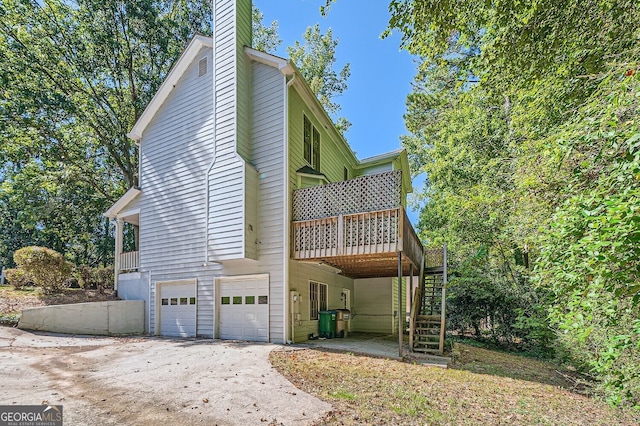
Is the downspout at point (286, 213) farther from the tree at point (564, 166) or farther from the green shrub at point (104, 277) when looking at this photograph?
the green shrub at point (104, 277)

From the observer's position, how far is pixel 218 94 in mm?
11328

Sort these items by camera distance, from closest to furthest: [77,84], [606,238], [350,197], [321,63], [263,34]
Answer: [606,238]
[350,197]
[77,84]
[263,34]
[321,63]

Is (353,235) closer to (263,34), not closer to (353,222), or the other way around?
(353,222)

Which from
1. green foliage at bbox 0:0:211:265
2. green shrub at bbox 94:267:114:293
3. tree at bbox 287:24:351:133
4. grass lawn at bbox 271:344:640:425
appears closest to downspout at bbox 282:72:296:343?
grass lawn at bbox 271:344:640:425

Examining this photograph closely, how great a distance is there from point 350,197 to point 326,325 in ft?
15.8

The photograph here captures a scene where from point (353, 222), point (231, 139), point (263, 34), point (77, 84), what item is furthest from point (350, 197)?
point (263, 34)

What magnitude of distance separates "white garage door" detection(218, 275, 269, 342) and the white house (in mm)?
42

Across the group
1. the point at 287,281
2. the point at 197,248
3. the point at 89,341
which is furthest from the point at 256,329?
the point at 89,341

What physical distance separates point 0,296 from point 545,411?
17.0 metres

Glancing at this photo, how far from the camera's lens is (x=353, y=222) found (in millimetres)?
9516

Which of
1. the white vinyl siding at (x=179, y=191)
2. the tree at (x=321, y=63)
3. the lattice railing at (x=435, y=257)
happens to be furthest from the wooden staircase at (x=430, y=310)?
the tree at (x=321, y=63)

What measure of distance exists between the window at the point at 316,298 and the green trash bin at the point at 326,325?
0.79ft

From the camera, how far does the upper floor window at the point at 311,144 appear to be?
484 inches

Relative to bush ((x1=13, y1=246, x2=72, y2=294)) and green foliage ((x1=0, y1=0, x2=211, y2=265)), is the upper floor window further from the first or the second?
green foliage ((x1=0, y1=0, x2=211, y2=265))
